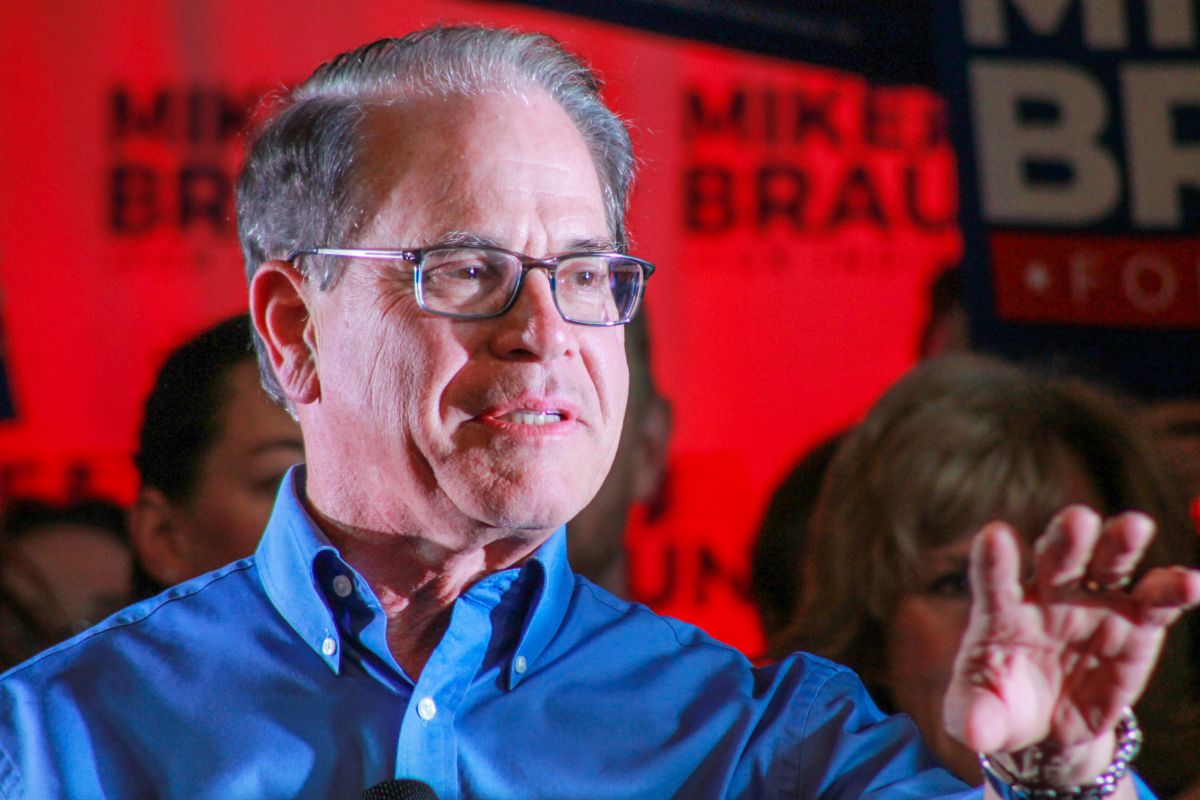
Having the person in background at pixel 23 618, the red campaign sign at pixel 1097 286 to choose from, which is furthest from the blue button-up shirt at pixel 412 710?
the red campaign sign at pixel 1097 286

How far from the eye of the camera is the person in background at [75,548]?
3.45m

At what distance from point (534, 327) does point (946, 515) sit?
1220 millimetres

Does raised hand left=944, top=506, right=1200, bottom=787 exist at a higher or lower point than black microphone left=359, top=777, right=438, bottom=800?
higher

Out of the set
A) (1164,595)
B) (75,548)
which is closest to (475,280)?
(1164,595)

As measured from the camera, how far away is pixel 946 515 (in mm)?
2434

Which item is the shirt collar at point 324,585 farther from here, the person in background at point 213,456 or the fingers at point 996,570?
the person in background at point 213,456

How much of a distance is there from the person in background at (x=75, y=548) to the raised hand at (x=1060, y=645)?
2604 millimetres

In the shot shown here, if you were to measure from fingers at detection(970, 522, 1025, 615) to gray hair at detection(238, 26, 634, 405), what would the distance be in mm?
638

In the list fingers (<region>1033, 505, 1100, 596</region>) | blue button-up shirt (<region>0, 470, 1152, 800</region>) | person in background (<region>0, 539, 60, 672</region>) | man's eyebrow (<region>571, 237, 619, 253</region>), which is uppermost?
man's eyebrow (<region>571, 237, 619, 253</region>)

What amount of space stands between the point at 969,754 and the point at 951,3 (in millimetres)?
1753

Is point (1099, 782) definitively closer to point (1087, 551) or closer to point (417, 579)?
point (1087, 551)

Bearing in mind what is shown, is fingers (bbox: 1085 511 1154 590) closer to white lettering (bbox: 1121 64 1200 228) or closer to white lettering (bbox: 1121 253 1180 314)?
white lettering (bbox: 1121 253 1180 314)

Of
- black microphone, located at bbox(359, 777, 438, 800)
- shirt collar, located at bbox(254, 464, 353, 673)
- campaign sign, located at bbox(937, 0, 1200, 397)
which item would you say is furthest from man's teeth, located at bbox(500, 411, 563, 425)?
campaign sign, located at bbox(937, 0, 1200, 397)

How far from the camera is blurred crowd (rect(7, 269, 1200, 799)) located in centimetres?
240
